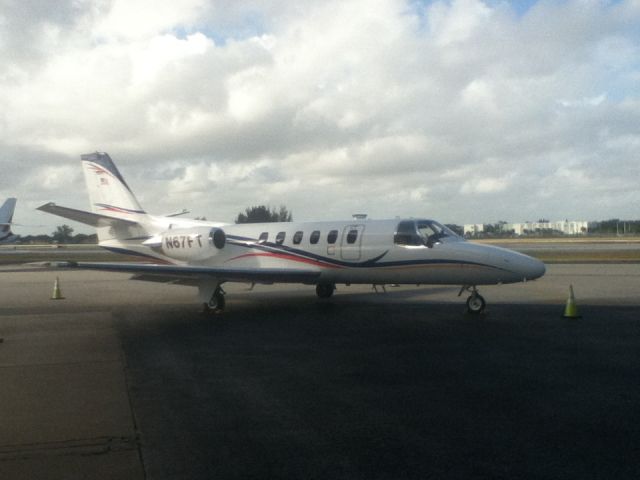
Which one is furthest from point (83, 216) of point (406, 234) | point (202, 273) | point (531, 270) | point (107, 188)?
point (531, 270)

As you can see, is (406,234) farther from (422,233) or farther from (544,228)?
(544,228)

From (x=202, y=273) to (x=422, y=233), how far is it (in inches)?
223

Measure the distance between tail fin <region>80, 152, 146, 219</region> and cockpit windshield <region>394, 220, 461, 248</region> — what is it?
30.8ft

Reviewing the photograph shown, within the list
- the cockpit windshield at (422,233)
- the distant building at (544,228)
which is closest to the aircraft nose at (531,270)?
the cockpit windshield at (422,233)

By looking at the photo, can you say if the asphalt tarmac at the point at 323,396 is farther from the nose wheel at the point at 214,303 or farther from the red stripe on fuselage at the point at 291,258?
the red stripe on fuselage at the point at 291,258

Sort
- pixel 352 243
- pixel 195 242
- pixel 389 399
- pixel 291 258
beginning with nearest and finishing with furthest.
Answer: pixel 389 399
pixel 352 243
pixel 291 258
pixel 195 242

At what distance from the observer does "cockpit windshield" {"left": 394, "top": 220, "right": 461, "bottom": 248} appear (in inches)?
637

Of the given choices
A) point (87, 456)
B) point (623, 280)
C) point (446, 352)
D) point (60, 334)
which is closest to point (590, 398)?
point (446, 352)

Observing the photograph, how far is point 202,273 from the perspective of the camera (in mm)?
16469

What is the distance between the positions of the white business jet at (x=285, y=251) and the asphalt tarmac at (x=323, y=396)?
118 centimetres

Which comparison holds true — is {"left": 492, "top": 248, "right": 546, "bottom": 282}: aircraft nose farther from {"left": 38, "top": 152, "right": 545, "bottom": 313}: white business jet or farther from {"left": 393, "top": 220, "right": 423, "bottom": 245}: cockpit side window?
{"left": 393, "top": 220, "right": 423, "bottom": 245}: cockpit side window

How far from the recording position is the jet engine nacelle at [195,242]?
19.4m

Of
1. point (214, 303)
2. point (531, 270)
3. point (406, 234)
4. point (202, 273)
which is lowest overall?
point (214, 303)

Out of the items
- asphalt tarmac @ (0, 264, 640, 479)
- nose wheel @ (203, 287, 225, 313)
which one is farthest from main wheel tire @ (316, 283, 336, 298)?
asphalt tarmac @ (0, 264, 640, 479)
